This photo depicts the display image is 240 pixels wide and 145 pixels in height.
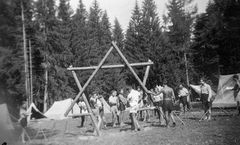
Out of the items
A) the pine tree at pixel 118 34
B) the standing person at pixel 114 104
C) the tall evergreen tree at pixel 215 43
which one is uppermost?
the pine tree at pixel 118 34

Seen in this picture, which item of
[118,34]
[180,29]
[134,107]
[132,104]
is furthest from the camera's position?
[118,34]

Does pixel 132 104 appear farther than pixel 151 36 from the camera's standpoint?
No

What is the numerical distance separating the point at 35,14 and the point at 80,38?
27.4 ft

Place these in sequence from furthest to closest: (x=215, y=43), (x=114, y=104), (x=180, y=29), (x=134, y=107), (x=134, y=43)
Result: (x=134, y=43) < (x=180, y=29) < (x=215, y=43) < (x=114, y=104) < (x=134, y=107)

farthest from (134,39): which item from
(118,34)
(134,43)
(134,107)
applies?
(134,107)

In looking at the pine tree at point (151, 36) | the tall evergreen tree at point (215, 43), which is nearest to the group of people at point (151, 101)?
the tall evergreen tree at point (215, 43)

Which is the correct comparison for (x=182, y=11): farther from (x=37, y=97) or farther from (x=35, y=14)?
(x=37, y=97)

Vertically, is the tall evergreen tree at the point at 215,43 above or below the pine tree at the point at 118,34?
below

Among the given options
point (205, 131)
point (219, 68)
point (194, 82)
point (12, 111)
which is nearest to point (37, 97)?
point (12, 111)

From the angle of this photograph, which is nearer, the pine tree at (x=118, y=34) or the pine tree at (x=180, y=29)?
the pine tree at (x=180, y=29)

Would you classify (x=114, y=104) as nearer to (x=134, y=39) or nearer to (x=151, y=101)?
(x=151, y=101)

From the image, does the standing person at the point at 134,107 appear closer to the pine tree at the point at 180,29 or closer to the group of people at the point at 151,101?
the group of people at the point at 151,101

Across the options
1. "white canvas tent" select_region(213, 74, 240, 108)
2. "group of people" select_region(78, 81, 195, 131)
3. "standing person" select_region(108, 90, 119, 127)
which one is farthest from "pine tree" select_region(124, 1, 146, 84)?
"standing person" select_region(108, 90, 119, 127)

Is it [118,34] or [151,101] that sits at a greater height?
[118,34]
